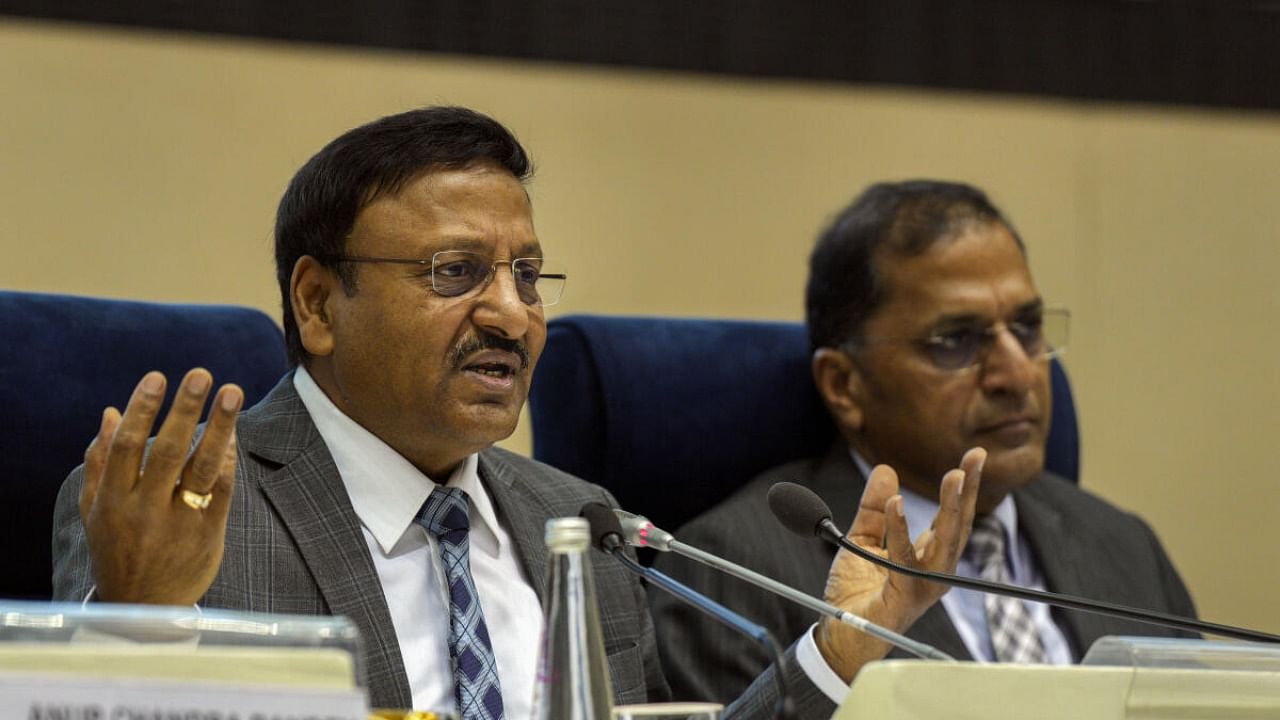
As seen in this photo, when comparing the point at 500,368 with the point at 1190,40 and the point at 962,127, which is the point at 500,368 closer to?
the point at 962,127

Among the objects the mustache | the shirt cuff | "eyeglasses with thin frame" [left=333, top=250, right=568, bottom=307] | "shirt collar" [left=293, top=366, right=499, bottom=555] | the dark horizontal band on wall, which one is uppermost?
the dark horizontal band on wall

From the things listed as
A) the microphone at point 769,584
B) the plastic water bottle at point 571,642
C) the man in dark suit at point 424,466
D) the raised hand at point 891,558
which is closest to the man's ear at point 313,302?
the man in dark suit at point 424,466

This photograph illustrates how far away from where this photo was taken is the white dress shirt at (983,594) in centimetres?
246

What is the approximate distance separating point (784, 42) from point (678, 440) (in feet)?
5.15

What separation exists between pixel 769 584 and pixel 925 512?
1.22 m

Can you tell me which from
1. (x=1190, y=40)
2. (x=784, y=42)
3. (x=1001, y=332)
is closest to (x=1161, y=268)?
(x=1190, y=40)

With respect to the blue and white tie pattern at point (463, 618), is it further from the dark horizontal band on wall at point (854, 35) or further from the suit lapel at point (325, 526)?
the dark horizontal band on wall at point (854, 35)

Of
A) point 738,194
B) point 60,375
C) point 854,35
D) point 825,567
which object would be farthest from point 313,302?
point 854,35

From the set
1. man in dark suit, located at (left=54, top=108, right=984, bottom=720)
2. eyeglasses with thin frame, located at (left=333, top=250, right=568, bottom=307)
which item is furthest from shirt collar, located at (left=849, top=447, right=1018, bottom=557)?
eyeglasses with thin frame, located at (left=333, top=250, right=568, bottom=307)

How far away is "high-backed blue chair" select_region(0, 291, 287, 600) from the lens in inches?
76.8

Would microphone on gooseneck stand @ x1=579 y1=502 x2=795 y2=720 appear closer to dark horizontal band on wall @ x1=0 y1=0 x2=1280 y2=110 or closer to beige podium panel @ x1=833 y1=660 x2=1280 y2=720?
beige podium panel @ x1=833 y1=660 x2=1280 y2=720

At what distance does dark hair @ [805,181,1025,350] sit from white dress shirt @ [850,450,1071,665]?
24 centimetres

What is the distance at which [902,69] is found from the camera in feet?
12.6

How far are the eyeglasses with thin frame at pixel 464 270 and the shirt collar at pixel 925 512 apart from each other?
81 centimetres
